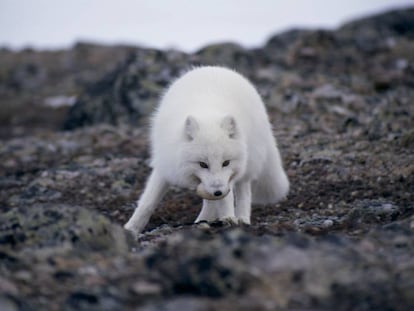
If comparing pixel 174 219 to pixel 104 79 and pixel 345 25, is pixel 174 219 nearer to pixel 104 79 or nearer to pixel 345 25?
pixel 104 79

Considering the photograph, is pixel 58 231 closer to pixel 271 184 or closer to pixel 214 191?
pixel 214 191

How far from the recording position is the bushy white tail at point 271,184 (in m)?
8.53

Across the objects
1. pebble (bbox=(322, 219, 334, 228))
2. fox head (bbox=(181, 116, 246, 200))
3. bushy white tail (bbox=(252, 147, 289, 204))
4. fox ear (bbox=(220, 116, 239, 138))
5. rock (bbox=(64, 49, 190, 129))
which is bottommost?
pebble (bbox=(322, 219, 334, 228))

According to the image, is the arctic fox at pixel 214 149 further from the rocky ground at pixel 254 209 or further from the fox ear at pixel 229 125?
the rocky ground at pixel 254 209

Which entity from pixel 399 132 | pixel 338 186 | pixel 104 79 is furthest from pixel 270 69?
pixel 338 186

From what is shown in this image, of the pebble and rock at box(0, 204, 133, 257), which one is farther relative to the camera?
the pebble

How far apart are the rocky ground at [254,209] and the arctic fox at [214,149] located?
37cm

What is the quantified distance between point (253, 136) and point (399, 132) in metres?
4.36

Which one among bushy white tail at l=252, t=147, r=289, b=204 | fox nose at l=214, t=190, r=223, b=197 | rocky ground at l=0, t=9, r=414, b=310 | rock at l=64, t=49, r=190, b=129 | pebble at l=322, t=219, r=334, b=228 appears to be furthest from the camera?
rock at l=64, t=49, r=190, b=129

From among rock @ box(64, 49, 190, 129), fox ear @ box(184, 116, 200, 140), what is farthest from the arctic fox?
rock @ box(64, 49, 190, 129)

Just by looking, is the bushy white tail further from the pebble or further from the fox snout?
the fox snout

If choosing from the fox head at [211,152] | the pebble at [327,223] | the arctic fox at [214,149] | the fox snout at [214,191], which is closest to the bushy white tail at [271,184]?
the arctic fox at [214,149]

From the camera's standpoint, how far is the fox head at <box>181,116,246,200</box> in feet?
22.8

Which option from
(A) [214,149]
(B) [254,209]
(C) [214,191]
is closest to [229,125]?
(A) [214,149]
